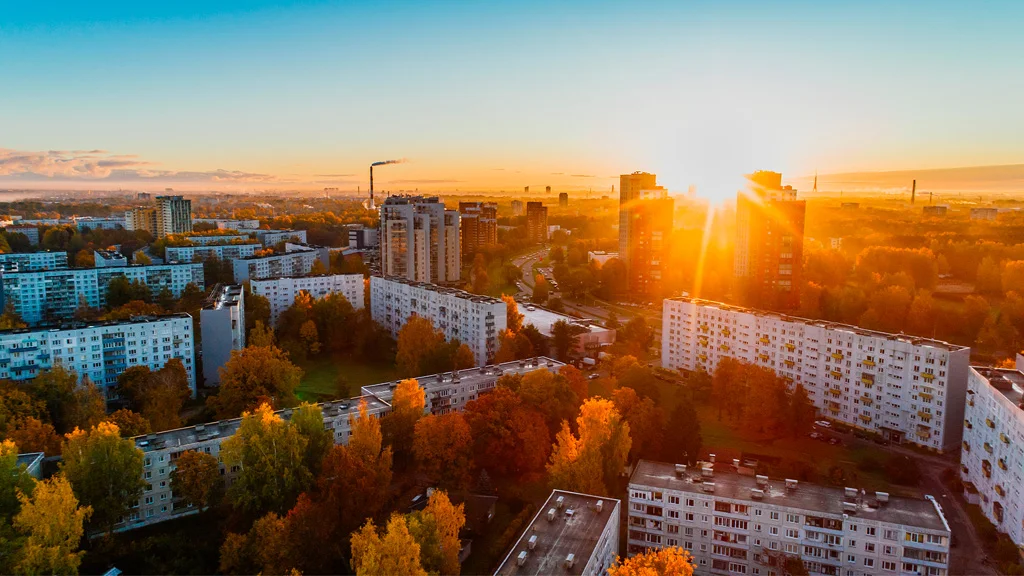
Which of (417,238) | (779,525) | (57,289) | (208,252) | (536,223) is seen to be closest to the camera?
(779,525)

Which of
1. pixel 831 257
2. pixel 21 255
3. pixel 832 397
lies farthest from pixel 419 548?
pixel 21 255

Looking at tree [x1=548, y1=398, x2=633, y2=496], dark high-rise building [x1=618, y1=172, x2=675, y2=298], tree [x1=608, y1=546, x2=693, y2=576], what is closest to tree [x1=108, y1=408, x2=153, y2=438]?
→ tree [x1=548, y1=398, x2=633, y2=496]

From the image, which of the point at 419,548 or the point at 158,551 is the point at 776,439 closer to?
the point at 419,548

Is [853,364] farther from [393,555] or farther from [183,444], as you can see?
[183,444]

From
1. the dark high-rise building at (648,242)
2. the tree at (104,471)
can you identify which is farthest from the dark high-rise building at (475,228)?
the tree at (104,471)

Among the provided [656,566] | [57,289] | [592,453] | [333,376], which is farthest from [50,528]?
[57,289]

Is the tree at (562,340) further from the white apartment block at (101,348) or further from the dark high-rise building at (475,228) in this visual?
the dark high-rise building at (475,228)

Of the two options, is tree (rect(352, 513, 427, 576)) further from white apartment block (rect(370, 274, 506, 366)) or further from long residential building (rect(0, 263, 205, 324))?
long residential building (rect(0, 263, 205, 324))
